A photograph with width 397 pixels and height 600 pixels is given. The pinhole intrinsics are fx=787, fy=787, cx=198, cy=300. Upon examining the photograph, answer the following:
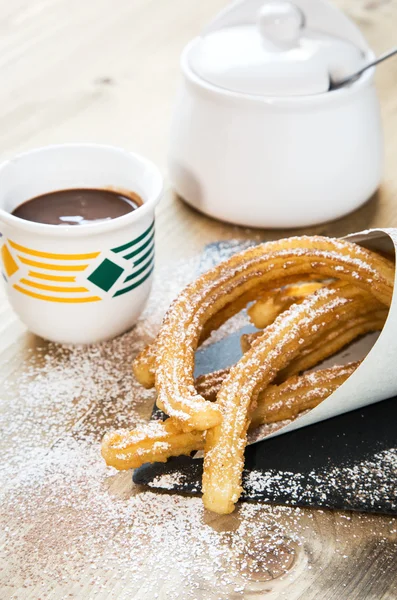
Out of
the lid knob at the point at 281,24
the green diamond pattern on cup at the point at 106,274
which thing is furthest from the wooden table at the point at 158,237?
the lid knob at the point at 281,24

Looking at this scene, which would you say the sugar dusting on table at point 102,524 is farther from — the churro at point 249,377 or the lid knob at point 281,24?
the lid knob at point 281,24

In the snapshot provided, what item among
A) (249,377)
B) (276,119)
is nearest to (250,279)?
(249,377)

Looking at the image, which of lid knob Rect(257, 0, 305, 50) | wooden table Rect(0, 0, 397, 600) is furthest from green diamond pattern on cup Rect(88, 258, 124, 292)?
lid knob Rect(257, 0, 305, 50)

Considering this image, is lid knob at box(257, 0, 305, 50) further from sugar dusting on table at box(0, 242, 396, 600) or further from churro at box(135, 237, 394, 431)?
sugar dusting on table at box(0, 242, 396, 600)

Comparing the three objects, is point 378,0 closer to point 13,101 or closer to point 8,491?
point 13,101

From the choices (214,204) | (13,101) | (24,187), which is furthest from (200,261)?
(13,101)

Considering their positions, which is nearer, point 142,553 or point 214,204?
point 142,553
